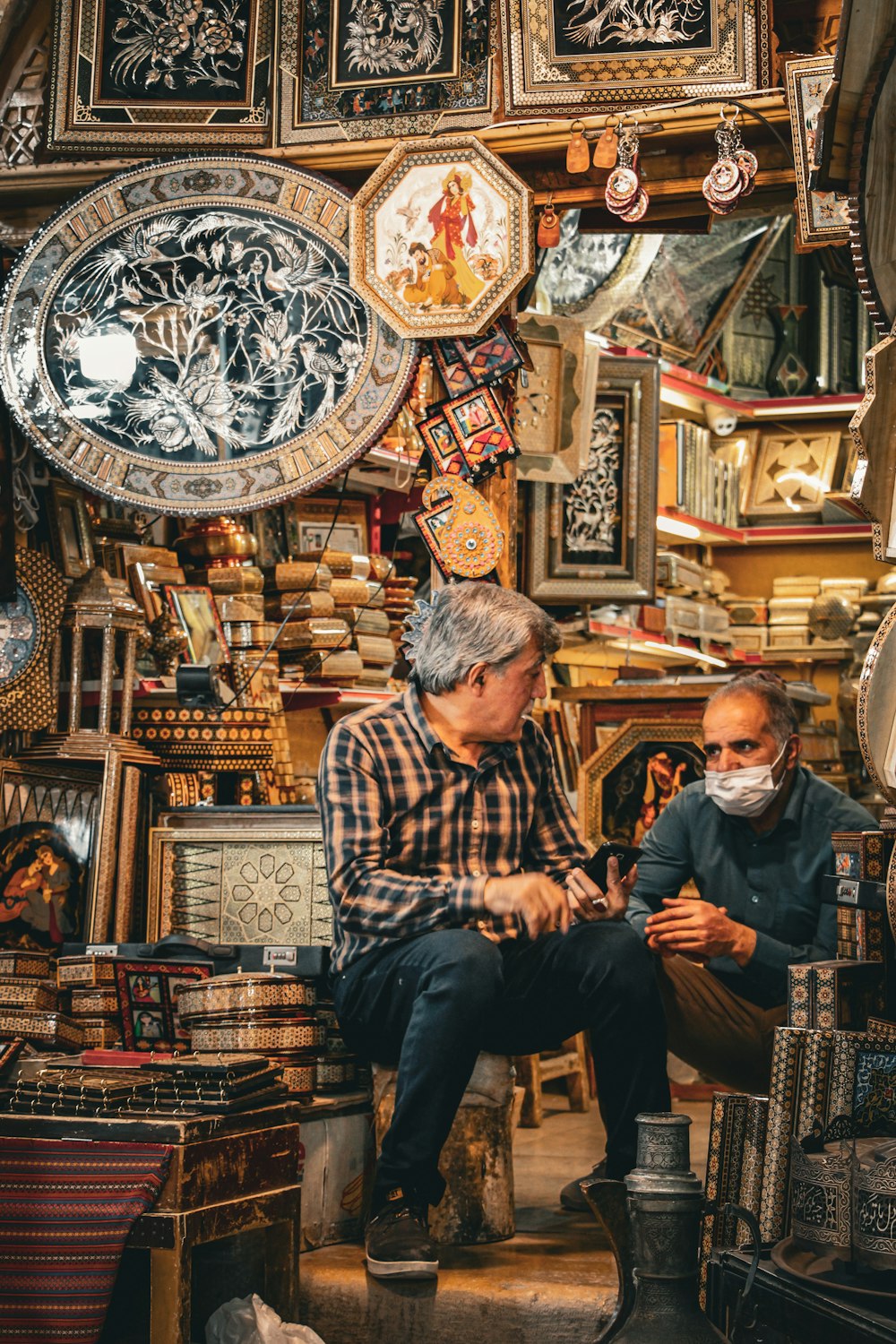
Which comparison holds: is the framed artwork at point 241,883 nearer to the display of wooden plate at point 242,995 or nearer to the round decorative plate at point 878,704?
the display of wooden plate at point 242,995

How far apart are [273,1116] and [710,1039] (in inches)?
39.4

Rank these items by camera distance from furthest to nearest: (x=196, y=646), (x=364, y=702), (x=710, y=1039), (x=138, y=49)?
1. (x=364, y=702)
2. (x=196, y=646)
3. (x=138, y=49)
4. (x=710, y=1039)

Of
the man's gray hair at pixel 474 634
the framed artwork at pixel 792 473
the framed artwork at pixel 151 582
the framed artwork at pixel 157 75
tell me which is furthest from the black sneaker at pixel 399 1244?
the framed artwork at pixel 792 473

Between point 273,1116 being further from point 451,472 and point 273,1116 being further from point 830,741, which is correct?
point 830,741

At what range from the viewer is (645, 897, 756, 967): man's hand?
3373mm

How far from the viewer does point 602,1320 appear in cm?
292

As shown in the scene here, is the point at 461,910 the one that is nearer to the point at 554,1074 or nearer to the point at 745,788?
the point at 745,788

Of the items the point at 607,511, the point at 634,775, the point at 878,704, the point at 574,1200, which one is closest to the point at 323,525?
the point at 607,511

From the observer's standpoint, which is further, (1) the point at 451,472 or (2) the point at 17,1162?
(1) the point at 451,472

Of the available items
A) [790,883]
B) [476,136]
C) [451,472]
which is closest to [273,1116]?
[790,883]

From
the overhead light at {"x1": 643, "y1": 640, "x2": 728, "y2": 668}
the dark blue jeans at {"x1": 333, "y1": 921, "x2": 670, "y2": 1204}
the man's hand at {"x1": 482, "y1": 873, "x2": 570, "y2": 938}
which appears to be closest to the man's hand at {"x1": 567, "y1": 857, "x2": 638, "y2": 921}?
the dark blue jeans at {"x1": 333, "y1": 921, "x2": 670, "y2": 1204}

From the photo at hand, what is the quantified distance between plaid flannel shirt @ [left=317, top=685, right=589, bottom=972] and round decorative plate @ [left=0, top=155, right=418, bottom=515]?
1051mm

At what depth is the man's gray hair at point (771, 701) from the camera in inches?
145

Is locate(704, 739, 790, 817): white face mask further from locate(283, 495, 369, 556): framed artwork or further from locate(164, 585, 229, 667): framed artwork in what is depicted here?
locate(283, 495, 369, 556): framed artwork
